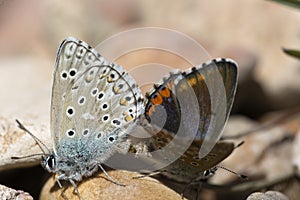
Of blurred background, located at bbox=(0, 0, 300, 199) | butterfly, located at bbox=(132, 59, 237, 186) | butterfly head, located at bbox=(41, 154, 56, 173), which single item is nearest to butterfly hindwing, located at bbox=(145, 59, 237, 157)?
butterfly, located at bbox=(132, 59, 237, 186)

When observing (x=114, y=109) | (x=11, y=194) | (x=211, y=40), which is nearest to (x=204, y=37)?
(x=211, y=40)

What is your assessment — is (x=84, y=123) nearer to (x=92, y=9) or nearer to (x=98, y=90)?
(x=98, y=90)

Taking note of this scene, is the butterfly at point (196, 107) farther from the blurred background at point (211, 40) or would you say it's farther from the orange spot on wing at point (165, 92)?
the blurred background at point (211, 40)

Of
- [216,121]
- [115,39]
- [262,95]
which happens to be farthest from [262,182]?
[115,39]

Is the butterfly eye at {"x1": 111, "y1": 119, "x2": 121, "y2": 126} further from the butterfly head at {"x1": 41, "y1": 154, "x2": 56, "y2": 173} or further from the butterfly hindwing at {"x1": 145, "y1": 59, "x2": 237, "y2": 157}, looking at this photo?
the butterfly head at {"x1": 41, "y1": 154, "x2": 56, "y2": 173}

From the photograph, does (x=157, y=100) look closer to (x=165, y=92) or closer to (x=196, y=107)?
(x=165, y=92)

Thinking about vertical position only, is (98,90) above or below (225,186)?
above

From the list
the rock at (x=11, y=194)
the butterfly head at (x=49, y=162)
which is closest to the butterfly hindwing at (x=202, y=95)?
the butterfly head at (x=49, y=162)
